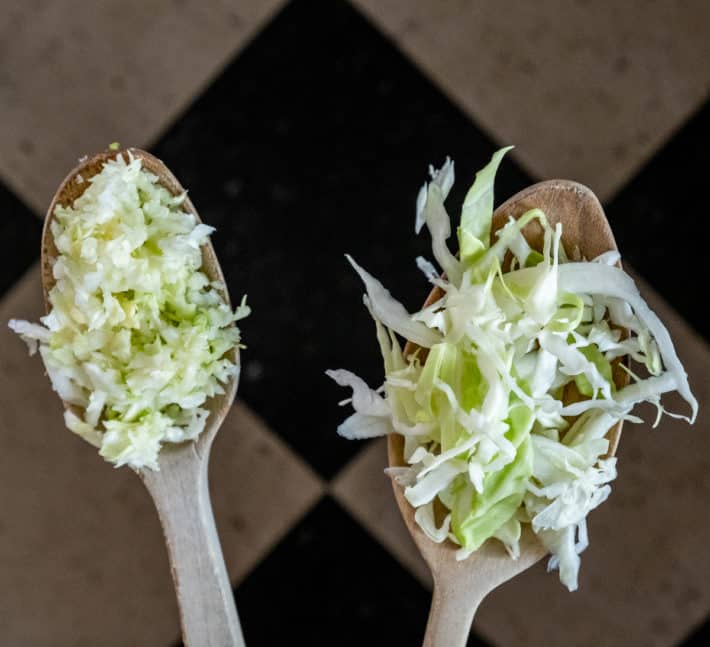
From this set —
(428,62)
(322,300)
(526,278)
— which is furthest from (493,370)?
(428,62)

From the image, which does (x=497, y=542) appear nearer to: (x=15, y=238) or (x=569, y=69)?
(x=569, y=69)

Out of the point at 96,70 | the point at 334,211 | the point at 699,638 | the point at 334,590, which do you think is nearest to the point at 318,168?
the point at 334,211

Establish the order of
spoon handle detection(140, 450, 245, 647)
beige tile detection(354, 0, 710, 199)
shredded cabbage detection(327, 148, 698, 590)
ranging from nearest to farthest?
shredded cabbage detection(327, 148, 698, 590), spoon handle detection(140, 450, 245, 647), beige tile detection(354, 0, 710, 199)

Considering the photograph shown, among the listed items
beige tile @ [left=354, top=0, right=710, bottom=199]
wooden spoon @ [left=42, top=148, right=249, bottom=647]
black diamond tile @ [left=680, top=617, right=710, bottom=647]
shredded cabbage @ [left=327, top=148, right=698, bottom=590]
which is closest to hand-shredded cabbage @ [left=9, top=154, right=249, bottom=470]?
wooden spoon @ [left=42, top=148, right=249, bottom=647]

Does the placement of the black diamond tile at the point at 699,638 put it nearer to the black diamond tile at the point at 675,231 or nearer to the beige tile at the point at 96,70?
the black diamond tile at the point at 675,231

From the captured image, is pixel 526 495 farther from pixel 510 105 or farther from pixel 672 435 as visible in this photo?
pixel 510 105

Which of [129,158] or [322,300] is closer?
[129,158]

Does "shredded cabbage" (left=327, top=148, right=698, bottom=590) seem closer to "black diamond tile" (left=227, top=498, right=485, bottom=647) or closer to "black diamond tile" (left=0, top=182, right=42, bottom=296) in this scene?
"black diamond tile" (left=227, top=498, right=485, bottom=647)
